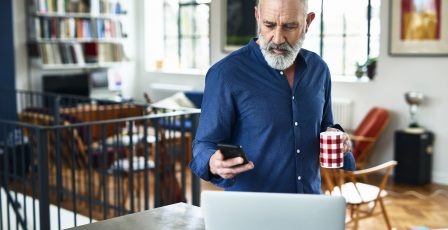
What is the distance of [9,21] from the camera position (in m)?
8.58

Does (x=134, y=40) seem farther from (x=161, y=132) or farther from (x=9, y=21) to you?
(x=161, y=132)

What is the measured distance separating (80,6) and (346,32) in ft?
12.7

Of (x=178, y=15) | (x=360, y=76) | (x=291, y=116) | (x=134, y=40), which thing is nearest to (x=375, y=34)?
(x=360, y=76)

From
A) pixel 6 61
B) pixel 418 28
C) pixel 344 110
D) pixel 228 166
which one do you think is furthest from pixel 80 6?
pixel 228 166

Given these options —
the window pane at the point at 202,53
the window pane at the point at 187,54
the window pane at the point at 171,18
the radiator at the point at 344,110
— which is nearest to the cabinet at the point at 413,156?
the radiator at the point at 344,110

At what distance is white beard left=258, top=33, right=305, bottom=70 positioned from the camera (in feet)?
7.04

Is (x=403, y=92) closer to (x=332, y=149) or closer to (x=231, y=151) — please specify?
(x=332, y=149)

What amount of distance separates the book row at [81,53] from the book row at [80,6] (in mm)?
483

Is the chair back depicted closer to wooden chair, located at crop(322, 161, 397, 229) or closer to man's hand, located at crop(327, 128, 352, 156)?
wooden chair, located at crop(322, 161, 397, 229)

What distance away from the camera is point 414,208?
594 centimetres

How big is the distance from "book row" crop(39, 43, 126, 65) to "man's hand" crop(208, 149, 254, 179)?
7.47 meters

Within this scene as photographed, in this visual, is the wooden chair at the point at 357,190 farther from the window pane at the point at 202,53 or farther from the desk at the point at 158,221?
the window pane at the point at 202,53

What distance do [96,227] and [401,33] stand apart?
579 centimetres

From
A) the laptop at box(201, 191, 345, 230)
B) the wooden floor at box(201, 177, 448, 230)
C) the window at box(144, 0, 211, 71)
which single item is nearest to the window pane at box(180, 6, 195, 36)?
the window at box(144, 0, 211, 71)
